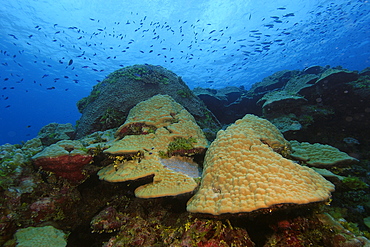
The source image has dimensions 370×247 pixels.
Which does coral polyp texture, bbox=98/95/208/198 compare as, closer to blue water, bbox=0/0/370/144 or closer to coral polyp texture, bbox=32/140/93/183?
coral polyp texture, bbox=32/140/93/183

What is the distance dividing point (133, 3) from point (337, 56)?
48512 mm

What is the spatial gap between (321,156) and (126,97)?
716 centimetres

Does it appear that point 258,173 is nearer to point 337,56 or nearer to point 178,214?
point 178,214

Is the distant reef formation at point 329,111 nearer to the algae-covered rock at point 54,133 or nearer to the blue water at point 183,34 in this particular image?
the blue water at point 183,34

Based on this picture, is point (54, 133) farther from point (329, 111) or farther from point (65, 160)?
point (329, 111)

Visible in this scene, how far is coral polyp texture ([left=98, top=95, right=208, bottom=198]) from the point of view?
292cm

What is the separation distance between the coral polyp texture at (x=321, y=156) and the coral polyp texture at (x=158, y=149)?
90.1 inches

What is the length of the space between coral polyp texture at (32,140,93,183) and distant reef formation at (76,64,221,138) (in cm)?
275

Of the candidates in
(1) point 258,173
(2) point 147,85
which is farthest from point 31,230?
(2) point 147,85

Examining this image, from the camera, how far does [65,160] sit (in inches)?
134

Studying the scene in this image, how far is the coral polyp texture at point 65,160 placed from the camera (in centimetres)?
332

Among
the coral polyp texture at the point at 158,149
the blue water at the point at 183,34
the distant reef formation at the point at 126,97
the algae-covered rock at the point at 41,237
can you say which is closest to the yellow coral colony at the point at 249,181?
the coral polyp texture at the point at 158,149

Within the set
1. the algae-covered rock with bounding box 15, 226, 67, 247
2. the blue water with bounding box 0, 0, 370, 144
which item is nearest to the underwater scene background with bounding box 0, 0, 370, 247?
the algae-covered rock with bounding box 15, 226, 67, 247

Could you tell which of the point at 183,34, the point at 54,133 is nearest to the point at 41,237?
the point at 54,133
